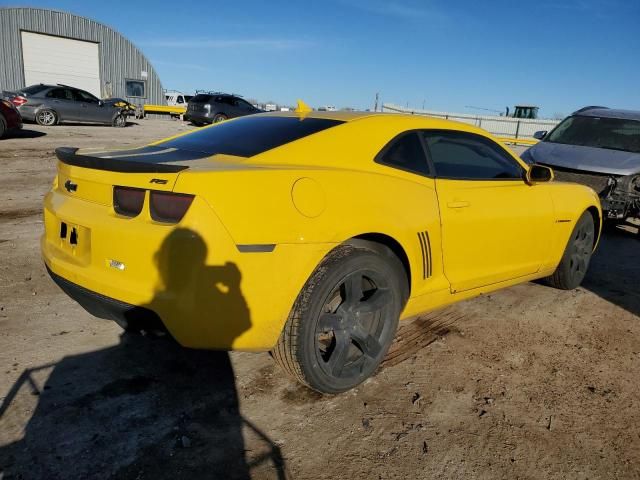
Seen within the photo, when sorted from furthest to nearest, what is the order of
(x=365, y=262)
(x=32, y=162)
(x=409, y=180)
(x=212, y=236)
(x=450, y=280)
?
(x=32, y=162) → (x=450, y=280) → (x=409, y=180) → (x=365, y=262) → (x=212, y=236)

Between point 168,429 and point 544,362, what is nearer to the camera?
point 168,429

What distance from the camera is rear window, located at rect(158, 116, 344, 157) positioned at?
2.90 meters

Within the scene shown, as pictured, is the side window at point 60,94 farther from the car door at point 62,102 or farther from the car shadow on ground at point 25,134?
the car shadow on ground at point 25,134

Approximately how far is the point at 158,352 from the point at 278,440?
44.6 inches

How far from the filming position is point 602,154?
727 centimetres

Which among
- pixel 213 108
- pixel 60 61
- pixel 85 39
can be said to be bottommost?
pixel 213 108

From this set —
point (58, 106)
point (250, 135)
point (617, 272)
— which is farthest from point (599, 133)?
point (58, 106)

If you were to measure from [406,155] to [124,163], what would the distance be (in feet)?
5.36

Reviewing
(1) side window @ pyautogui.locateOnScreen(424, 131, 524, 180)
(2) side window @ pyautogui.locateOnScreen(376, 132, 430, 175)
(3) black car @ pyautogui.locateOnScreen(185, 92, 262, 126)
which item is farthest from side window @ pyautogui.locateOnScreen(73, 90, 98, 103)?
(2) side window @ pyautogui.locateOnScreen(376, 132, 430, 175)

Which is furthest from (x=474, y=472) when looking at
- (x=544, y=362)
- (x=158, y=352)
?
(x=158, y=352)

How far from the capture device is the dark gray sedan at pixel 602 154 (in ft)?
22.1

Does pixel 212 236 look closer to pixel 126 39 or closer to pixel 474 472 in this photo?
pixel 474 472

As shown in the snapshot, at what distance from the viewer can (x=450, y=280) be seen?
3.22 meters

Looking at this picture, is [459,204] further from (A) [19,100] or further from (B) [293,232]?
(A) [19,100]
